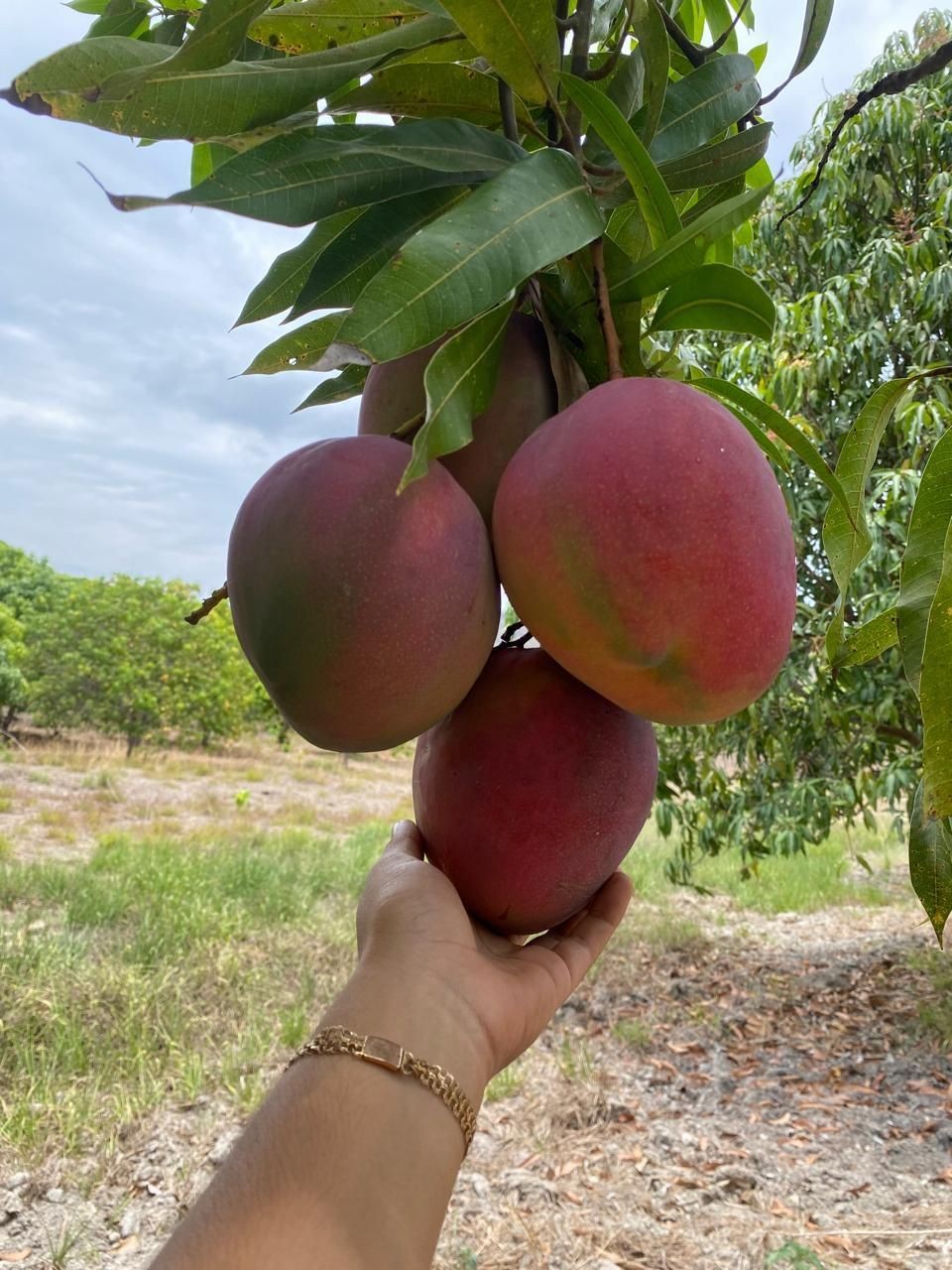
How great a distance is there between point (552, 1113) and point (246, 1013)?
1619 millimetres

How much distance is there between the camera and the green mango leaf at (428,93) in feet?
2.58

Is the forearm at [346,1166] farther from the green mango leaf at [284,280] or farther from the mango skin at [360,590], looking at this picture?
the green mango leaf at [284,280]

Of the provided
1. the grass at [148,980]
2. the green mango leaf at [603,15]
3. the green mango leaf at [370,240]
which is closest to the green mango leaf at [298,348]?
the green mango leaf at [370,240]

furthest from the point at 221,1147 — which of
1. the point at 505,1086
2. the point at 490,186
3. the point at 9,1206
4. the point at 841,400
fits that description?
the point at 841,400

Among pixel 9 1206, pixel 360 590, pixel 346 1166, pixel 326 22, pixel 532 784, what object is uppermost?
pixel 326 22

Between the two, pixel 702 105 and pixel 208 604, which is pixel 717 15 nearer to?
pixel 702 105

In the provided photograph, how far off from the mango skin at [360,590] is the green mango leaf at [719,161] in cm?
36

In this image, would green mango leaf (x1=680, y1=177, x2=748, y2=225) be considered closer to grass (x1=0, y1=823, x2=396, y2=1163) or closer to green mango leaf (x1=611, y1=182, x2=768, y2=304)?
green mango leaf (x1=611, y1=182, x2=768, y2=304)

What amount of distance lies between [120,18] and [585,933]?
1.18 m

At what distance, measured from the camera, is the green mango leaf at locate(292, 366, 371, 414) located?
3.08ft

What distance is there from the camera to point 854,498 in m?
0.98

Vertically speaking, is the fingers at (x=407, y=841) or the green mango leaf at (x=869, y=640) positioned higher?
the green mango leaf at (x=869, y=640)

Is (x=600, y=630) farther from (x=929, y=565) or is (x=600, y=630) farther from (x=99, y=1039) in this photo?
(x=99, y=1039)

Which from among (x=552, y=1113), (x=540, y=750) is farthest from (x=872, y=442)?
(x=552, y=1113)
